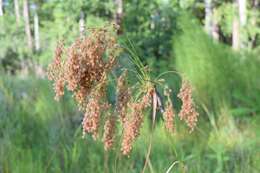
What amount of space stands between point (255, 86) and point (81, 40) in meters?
2.27

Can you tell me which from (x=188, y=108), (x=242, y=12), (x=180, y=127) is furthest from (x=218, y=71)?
(x=242, y=12)

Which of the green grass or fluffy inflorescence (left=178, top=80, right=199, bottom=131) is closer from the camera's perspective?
fluffy inflorescence (left=178, top=80, right=199, bottom=131)

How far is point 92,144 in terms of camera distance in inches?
94.3

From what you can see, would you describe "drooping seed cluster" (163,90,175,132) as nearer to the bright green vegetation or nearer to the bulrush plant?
the bulrush plant

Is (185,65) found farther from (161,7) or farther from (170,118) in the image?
(161,7)

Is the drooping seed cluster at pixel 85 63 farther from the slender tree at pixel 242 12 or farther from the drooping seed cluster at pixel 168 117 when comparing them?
the slender tree at pixel 242 12

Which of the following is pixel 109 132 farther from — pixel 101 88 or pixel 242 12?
pixel 242 12

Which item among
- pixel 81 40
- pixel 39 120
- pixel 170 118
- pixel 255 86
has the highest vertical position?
pixel 81 40

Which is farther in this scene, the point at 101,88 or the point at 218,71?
the point at 218,71

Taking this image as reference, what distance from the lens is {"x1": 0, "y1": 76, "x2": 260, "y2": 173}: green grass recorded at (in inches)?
72.5

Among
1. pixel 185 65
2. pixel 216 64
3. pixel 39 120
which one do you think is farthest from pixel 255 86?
pixel 39 120

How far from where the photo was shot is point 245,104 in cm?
295

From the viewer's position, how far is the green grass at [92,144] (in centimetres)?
184

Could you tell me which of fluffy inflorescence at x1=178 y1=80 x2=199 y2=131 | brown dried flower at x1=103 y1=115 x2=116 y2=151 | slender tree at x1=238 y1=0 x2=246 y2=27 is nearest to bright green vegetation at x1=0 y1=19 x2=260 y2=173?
brown dried flower at x1=103 y1=115 x2=116 y2=151
